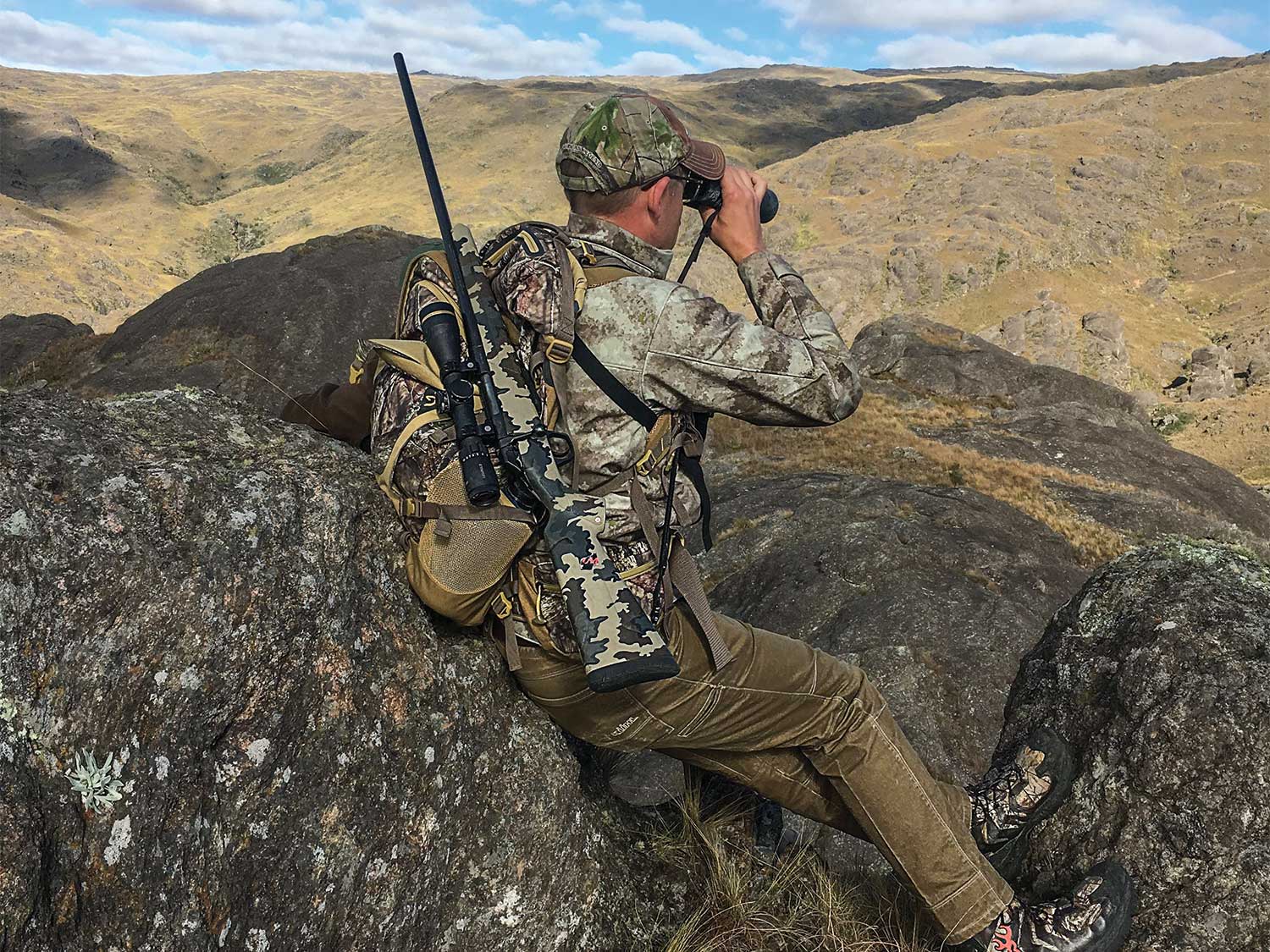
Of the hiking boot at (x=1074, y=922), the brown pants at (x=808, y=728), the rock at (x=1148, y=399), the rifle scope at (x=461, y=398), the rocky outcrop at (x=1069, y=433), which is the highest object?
the rifle scope at (x=461, y=398)

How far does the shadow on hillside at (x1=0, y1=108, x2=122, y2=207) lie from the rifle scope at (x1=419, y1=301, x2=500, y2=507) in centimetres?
20907

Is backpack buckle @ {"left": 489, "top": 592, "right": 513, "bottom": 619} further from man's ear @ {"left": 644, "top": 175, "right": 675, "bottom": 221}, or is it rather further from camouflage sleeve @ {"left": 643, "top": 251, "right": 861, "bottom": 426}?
man's ear @ {"left": 644, "top": 175, "right": 675, "bottom": 221}

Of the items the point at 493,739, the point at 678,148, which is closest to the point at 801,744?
the point at 493,739

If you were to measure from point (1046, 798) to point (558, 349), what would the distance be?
3.50m

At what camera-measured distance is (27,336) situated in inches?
1101

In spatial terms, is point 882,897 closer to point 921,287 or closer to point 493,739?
point 493,739

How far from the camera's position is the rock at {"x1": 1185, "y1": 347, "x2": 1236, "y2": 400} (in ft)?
187

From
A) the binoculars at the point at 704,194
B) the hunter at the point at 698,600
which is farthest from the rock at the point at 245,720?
the binoculars at the point at 704,194

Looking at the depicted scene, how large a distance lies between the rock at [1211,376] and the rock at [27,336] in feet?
215

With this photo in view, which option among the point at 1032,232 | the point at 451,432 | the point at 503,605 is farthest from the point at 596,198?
the point at 1032,232

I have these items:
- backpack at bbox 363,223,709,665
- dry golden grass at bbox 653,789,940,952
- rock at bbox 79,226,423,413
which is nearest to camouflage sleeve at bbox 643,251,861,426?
backpack at bbox 363,223,709,665

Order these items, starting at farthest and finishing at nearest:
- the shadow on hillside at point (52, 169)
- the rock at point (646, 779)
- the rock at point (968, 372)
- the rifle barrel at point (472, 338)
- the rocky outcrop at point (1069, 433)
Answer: the shadow on hillside at point (52, 169) → the rock at point (968, 372) → the rocky outcrop at point (1069, 433) → the rock at point (646, 779) → the rifle barrel at point (472, 338)

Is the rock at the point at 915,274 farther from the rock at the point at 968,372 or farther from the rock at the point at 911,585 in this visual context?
the rock at the point at 911,585

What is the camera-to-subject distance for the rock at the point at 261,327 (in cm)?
2206
